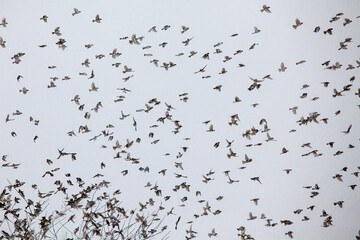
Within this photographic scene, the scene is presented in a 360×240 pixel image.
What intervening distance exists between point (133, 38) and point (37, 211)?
956 cm

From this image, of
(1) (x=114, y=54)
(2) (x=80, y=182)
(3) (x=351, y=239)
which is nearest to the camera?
(2) (x=80, y=182)

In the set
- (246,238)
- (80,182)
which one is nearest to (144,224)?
(80,182)

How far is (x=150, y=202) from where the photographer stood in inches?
690

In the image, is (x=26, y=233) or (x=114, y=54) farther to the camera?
(x=114, y=54)

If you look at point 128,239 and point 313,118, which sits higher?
point 313,118

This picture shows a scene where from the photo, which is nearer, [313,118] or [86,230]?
[86,230]

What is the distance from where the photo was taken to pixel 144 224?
11141mm

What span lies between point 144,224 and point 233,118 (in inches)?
373

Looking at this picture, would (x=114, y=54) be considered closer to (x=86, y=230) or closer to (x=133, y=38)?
(x=133, y=38)

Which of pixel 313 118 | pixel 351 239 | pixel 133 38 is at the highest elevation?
pixel 351 239

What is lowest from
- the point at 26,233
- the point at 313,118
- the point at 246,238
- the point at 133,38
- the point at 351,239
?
the point at 26,233

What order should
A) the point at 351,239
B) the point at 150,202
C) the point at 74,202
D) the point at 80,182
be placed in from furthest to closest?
the point at 351,239
the point at 150,202
the point at 80,182
the point at 74,202

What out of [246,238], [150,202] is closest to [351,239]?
[246,238]

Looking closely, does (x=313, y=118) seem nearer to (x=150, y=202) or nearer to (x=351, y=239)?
(x=150, y=202)
